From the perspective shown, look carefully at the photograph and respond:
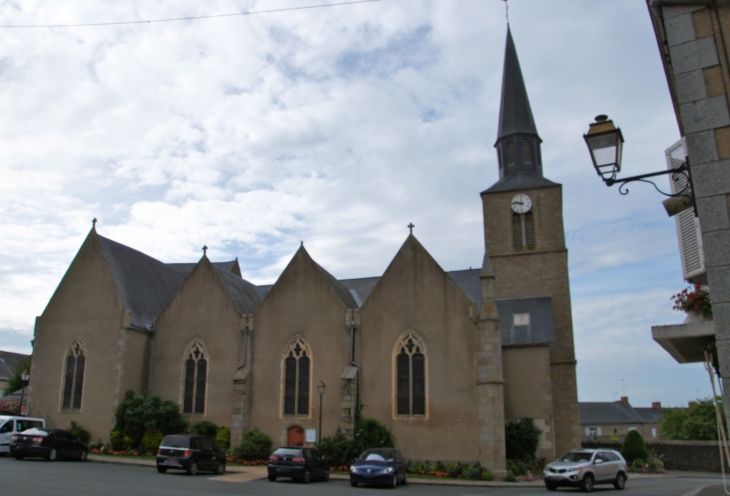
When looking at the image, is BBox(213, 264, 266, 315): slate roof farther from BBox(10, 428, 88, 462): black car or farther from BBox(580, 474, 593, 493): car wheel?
BBox(580, 474, 593, 493): car wheel

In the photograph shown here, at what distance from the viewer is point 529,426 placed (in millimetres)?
26719

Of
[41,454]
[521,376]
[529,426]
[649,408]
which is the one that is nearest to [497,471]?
[529,426]

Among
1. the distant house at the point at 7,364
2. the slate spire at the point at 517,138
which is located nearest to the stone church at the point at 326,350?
the slate spire at the point at 517,138

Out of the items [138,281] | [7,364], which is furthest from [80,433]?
[7,364]

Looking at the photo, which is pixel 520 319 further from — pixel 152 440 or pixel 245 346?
pixel 152 440

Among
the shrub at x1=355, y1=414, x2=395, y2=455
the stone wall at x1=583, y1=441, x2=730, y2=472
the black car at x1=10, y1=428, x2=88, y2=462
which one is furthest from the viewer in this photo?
the stone wall at x1=583, y1=441, x2=730, y2=472

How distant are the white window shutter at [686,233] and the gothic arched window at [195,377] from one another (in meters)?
23.4

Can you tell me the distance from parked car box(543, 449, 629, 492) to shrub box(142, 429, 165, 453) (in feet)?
54.9

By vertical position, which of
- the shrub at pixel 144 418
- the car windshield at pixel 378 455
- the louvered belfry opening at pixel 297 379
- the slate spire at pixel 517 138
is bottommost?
the car windshield at pixel 378 455

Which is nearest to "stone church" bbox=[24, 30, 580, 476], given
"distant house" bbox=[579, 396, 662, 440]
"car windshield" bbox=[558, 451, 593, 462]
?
"car windshield" bbox=[558, 451, 593, 462]

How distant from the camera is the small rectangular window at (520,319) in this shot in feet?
101

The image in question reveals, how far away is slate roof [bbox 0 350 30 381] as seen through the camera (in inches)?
2598

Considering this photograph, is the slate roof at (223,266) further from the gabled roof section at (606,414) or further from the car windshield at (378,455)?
the gabled roof section at (606,414)

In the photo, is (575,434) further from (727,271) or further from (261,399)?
(727,271)
